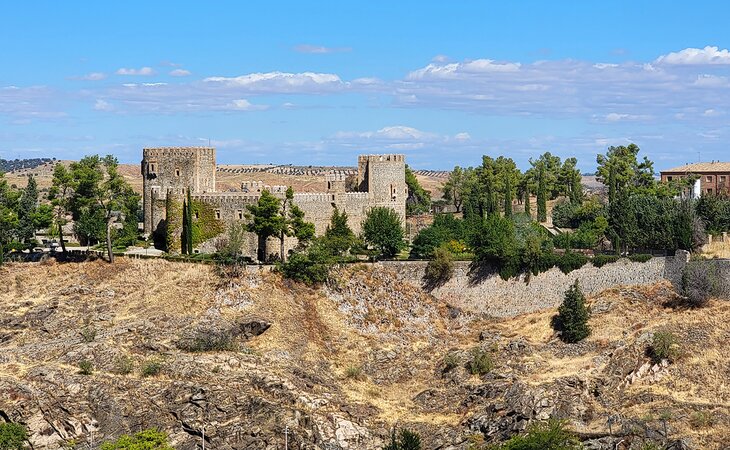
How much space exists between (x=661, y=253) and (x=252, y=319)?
29.8m

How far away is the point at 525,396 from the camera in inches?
2643

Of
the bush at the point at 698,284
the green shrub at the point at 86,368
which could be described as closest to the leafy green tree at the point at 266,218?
the green shrub at the point at 86,368

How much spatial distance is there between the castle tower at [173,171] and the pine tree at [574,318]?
96.9 ft

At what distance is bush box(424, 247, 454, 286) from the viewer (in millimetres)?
82375

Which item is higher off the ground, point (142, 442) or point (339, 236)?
point (339, 236)

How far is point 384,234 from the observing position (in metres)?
85.6

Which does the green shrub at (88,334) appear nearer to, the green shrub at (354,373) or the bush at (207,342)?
the bush at (207,342)

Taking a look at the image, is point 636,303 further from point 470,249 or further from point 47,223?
point 47,223

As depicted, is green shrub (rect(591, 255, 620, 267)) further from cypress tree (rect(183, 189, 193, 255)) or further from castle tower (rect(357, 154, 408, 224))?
cypress tree (rect(183, 189, 193, 255))

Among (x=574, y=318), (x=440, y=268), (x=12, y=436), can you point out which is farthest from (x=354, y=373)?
(x=12, y=436)

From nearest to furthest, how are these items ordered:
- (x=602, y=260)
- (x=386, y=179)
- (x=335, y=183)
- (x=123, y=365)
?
(x=123, y=365)
(x=602, y=260)
(x=386, y=179)
(x=335, y=183)

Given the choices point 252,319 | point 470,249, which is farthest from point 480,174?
point 252,319

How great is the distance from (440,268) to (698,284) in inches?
696

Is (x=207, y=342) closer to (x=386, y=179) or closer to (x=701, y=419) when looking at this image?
(x=386, y=179)
